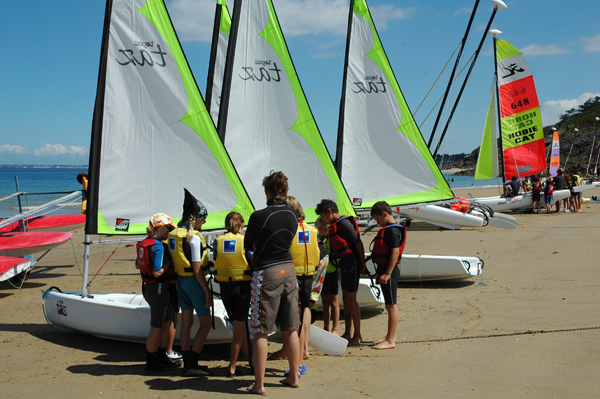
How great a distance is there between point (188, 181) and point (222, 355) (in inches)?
78.5

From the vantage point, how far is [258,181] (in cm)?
680

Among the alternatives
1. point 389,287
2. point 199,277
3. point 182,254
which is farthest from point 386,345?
point 182,254

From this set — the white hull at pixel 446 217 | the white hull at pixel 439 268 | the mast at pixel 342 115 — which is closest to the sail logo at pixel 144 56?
the white hull at pixel 439 268

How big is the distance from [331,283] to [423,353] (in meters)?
1.02

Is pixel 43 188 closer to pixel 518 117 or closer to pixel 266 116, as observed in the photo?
pixel 518 117

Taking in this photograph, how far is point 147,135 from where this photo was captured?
5.18 m

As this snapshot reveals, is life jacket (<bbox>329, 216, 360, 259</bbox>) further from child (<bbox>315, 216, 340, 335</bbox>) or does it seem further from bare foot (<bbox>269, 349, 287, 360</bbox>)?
bare foot (<bbox>269, 349, 287, 360</bbox>)

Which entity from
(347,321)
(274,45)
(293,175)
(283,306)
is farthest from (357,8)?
(283,306)

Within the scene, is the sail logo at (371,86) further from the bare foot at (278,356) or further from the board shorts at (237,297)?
the board shorts at (237,297)

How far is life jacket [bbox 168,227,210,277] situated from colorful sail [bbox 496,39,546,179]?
52.5ft

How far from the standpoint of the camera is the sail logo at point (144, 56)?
502cm

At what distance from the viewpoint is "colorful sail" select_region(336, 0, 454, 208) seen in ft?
29.1

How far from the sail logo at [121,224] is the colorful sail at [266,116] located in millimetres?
1977

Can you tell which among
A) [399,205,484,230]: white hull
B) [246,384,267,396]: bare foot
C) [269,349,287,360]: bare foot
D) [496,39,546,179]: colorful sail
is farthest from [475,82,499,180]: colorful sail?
[246,384,267,396]: bare foot
